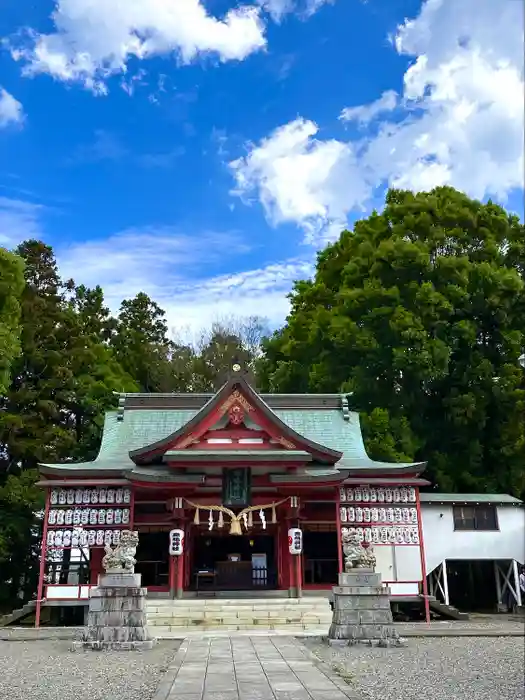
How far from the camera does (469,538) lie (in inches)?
727

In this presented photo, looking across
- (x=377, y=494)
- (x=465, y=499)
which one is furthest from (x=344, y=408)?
(x=465, y=499)

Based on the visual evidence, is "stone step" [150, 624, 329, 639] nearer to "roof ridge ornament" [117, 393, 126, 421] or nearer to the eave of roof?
the eave of roof

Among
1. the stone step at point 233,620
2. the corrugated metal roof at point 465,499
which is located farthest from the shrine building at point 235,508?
the corrugated metal roof at point 465,499

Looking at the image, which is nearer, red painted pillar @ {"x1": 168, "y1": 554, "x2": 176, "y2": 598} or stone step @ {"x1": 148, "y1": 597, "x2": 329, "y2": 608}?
stone step @ {"x1": 148, "y1": 597, "x2": 329, "y2": 608}

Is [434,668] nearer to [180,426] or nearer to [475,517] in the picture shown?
[475,517]

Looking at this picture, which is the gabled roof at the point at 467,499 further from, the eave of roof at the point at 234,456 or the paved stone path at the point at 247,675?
the paved stone path at the point at 247,675

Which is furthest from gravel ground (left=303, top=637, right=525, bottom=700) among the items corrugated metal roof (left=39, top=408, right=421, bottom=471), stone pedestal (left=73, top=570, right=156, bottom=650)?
corrugated metal roof (left=39, top=408, right=421, bottom=471)

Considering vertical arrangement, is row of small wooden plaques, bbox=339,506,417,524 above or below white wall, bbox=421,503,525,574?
above

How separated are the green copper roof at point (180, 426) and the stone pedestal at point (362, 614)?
7.01m

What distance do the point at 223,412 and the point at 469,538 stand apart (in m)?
8.17

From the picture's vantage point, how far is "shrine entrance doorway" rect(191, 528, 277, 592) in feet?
59.6

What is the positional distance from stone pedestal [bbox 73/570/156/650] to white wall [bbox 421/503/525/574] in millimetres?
9849

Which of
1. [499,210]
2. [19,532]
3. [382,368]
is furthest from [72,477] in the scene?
[499,210]

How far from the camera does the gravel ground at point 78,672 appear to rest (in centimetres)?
721
